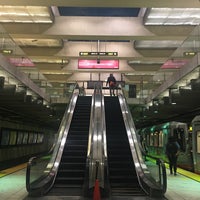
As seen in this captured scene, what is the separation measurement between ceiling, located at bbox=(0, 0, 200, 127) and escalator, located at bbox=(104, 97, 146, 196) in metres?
3.41

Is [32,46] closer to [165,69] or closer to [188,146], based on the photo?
[165,69]

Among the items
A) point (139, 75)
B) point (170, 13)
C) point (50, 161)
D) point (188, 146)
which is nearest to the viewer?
point (50, 161)

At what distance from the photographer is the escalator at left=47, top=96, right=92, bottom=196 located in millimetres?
8195

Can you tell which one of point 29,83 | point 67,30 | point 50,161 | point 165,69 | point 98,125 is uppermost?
point 67,30

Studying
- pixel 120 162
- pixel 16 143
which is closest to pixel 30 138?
pixel 16 143

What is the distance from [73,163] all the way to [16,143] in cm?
1376

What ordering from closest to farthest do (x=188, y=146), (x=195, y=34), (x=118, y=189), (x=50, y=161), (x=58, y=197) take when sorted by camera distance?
(x=58, y=197), (x=118, y=189), (x=50, y=161), (x=195, y=34), (x=188, y=146)

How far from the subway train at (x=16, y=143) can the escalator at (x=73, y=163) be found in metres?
6.11

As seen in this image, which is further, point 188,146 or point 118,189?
point 188,146

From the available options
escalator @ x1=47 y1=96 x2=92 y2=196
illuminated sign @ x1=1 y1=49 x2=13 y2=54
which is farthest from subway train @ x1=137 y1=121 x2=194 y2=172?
illuminated sign @ x1=1 y1=49 x2=13 y2=54

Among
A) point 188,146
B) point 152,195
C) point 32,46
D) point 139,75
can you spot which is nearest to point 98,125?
point 152,195

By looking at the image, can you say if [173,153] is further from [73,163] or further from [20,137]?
[20,137]

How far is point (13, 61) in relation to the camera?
1189 cm

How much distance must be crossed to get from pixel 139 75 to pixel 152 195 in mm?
23215
